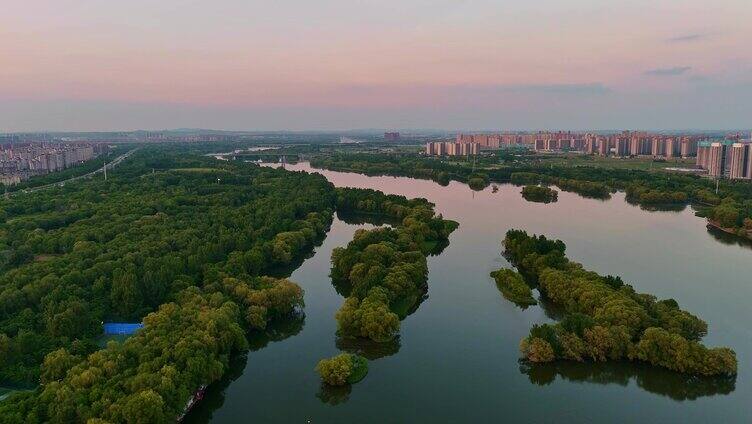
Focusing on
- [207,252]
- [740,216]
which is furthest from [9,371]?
[740,216]

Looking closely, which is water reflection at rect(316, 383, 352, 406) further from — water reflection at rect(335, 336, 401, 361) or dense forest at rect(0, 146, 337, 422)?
dense forest at rect(0, 146, 337, 422)

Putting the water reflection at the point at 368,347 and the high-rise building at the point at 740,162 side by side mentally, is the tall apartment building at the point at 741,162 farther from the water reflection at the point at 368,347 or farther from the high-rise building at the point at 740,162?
the water reflection at the point at 368,347

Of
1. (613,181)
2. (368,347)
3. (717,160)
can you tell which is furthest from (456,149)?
(368,347)

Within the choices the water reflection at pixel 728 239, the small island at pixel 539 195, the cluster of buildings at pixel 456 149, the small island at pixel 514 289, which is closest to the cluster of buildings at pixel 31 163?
the small island at pixel 539 195

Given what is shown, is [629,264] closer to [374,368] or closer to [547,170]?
[374,368]

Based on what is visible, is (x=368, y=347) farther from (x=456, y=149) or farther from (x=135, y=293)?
(x=456, y=149)
